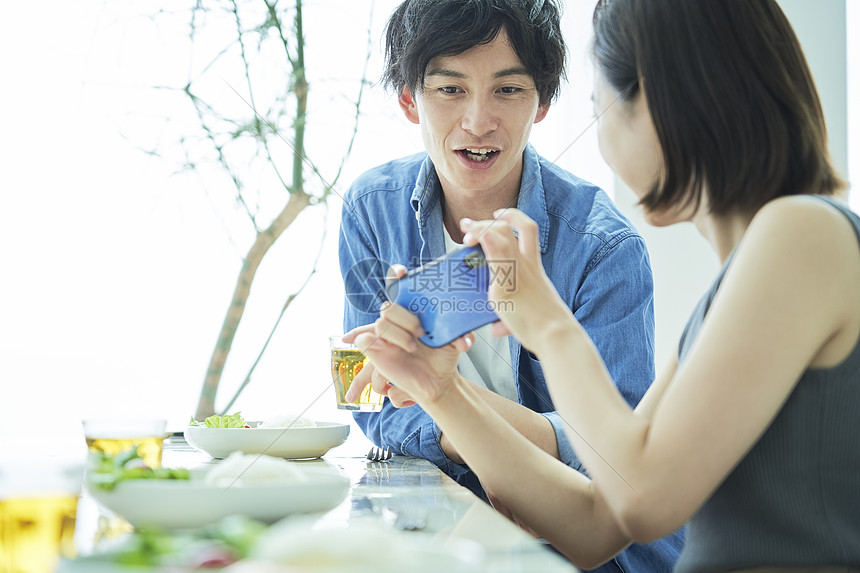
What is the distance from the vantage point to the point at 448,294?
2.93 ft

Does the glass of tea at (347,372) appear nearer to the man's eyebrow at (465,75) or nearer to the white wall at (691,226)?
the man's eyebrow at (465,75)

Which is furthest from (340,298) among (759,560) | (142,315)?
(759,560)

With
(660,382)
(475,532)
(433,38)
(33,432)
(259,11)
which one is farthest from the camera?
(33,432)

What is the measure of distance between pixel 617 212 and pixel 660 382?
652 millimetres

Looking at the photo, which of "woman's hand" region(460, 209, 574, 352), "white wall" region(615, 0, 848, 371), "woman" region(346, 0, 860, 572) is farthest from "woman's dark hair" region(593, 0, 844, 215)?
"white wall" region(615, 0, 848, 371)

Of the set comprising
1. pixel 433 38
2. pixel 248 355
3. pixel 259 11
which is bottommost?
pixel 248 355

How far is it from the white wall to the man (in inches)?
33.4

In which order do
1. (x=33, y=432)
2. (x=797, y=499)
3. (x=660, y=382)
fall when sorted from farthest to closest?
1. (x=33, y=432)
2. (x=660, y=382)
3. (x=797, y=499)

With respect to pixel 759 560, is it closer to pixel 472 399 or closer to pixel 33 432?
pixel 472 399

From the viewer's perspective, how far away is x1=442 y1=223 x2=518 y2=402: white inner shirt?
1.52 meters

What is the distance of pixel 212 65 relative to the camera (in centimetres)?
212

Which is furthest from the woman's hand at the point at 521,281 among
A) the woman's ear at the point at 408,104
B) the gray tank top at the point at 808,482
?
the woman's ear at the point at 408,104

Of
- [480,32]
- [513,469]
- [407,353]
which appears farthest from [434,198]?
[513,469]

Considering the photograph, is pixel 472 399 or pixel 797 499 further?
A: pixel 472 399
